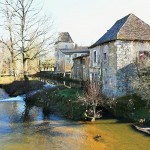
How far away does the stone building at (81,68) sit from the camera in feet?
128

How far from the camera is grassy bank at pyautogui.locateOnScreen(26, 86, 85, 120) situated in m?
24.0

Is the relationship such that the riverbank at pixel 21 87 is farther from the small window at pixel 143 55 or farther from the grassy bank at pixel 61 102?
the small window at pixel 143 55

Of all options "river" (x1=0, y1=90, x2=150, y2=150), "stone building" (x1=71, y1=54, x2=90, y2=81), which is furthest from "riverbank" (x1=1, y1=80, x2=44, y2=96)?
"river" (x1=0, y1=90, x2=150, y2=150)

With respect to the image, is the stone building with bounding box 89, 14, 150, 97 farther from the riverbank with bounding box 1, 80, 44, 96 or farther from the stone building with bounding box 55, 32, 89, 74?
the stone building with bounding box 55, 32, 89, 74

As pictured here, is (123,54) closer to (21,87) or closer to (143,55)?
(143,55)

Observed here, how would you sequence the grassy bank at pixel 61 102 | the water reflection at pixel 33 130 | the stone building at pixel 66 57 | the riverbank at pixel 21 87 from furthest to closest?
1. the stone building at pixel 66 57
2. the riverbank at pixel 21 87
3. the grassy bank at pixel 61 102
4. the water reflection at pixel 33 130

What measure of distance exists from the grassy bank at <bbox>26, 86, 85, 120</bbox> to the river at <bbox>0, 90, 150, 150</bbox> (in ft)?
3.22

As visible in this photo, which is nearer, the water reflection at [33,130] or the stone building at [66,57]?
the water reflection at [33,130]

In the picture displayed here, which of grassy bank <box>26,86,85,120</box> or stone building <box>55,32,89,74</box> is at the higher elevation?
stone building <box>55,32,89,74</box>

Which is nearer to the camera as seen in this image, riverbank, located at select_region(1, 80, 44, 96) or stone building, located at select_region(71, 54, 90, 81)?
riverbank, located at select_region(1, 80, 44, 96)

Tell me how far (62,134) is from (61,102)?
782 cm

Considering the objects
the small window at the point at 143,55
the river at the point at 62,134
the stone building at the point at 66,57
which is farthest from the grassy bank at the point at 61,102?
the stone building at the point at 66,57

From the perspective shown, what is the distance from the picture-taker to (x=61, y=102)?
2692 cm

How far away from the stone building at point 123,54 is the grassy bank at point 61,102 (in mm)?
3590
